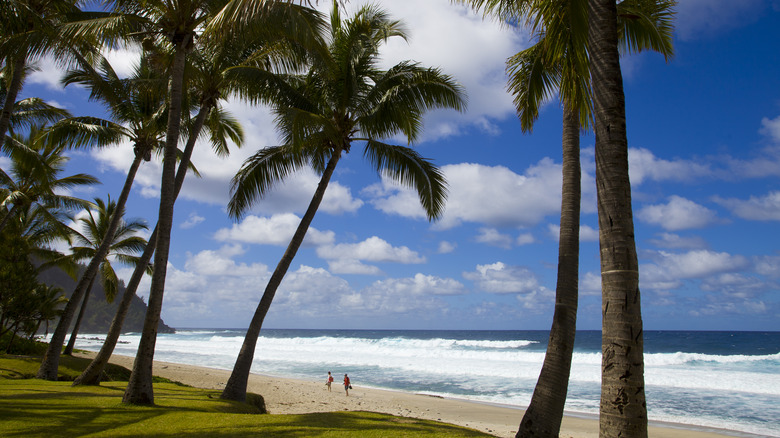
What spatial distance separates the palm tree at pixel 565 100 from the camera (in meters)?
5.62

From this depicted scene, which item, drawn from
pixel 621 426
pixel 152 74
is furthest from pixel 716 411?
pixel 152 74

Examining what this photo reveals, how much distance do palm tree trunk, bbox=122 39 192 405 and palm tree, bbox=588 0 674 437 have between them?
264 inches

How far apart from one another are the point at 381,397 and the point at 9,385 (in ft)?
Result: 40.1

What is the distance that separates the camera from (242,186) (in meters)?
11.2

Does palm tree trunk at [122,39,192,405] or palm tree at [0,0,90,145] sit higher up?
palm tree at [0,0,90,145]

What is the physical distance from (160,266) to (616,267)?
733 cm

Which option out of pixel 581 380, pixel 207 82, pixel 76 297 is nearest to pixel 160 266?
pixel 207 82

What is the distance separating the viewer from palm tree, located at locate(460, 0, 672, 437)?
5.62 metres

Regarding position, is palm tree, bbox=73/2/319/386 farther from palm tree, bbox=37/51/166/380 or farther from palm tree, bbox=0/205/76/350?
palm tree, bbox=0/205/76/350

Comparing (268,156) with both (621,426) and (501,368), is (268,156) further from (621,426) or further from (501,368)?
(501,368)

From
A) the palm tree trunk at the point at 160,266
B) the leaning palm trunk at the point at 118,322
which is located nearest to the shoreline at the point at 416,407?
the leaning palm trunk at the point at 118,322

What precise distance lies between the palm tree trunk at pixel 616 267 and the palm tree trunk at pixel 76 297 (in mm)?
11559

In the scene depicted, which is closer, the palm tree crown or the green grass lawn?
the green grass lawn

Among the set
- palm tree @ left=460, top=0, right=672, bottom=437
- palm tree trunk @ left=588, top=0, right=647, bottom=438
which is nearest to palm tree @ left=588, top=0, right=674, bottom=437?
palm tree trunk @ left=588, top=0, right=647, bottom=438
